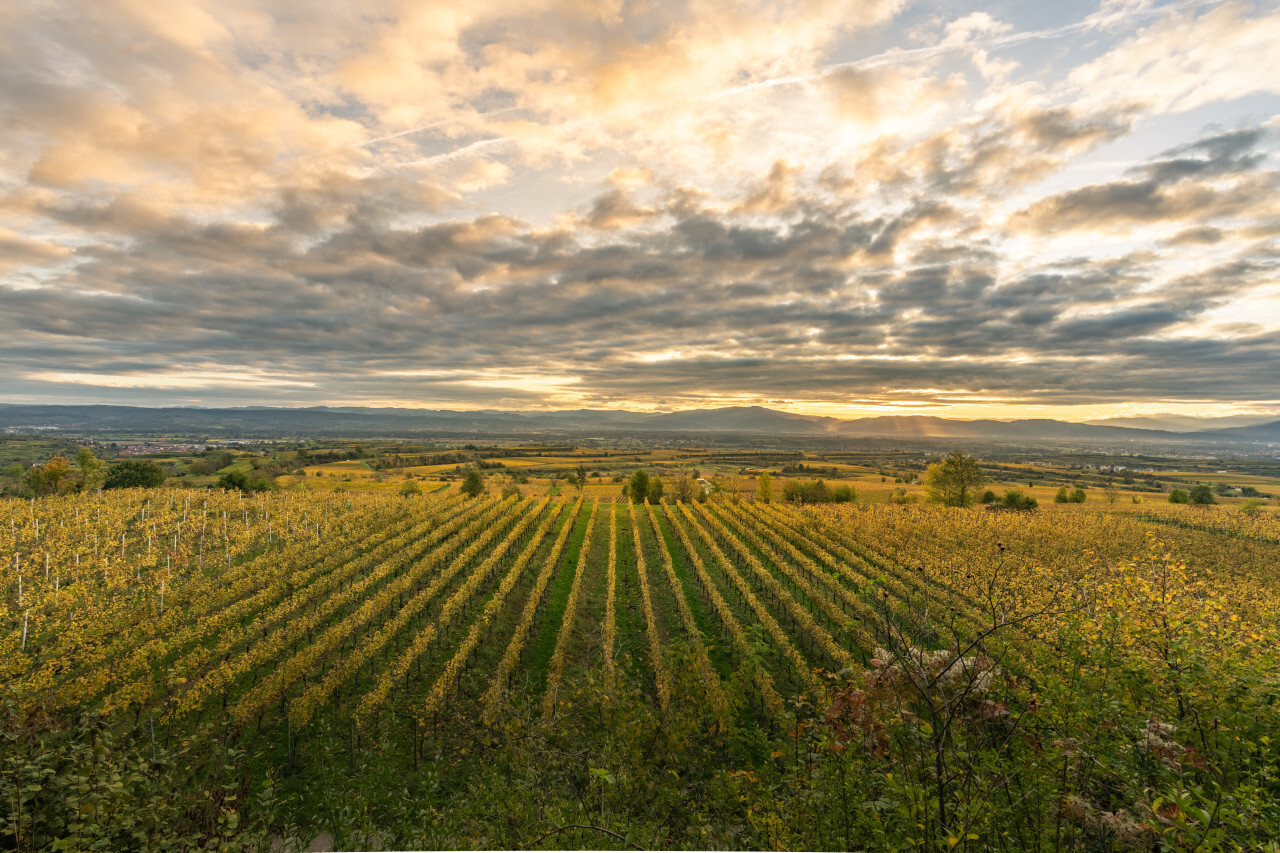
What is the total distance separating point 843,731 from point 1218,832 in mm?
3715

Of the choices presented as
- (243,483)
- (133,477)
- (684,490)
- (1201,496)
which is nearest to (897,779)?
(684,490)

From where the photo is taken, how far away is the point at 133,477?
6162 centimetres

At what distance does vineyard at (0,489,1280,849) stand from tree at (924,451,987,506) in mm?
12079

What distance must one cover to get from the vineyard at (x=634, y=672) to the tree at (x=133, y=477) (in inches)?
581

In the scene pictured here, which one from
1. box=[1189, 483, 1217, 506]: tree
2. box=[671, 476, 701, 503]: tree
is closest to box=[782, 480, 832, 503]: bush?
box=[671, 476, 701, 503]: tree

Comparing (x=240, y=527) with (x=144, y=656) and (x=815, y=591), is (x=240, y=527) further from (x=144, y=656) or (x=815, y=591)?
(x=815, y=591)

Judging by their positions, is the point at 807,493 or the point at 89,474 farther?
Result: the point at 807,493

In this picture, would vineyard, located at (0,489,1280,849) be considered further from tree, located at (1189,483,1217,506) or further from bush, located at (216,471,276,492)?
tree, located at (1189,483,1217,506)

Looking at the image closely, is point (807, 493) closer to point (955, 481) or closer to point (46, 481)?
point (955, 481)

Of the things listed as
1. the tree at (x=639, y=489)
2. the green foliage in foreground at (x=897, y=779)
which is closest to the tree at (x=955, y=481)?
the tree at (x=639, y=489)

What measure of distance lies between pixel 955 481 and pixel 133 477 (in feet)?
359

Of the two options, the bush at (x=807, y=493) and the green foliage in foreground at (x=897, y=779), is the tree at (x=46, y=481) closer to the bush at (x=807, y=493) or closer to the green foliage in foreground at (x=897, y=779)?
the green foliage in foreground at (x=897, y=779)

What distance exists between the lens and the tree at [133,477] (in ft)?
201

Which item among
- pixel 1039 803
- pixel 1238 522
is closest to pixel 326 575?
pixel 1039 803
